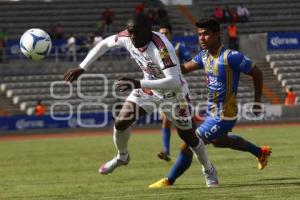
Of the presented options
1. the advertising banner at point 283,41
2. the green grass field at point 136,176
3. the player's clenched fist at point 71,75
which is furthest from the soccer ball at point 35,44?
the advertising banner at point 283,41

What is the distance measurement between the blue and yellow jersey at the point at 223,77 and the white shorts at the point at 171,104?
1.97 feet

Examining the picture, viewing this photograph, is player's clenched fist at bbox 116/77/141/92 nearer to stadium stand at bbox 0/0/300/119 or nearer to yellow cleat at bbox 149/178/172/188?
yellow cleat at bbox 149/178/172/188

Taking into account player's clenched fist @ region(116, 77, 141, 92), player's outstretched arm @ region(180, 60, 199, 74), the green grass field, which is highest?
player's clenched fist @ region(116, 77, 141, 92)

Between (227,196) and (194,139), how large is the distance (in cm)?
155

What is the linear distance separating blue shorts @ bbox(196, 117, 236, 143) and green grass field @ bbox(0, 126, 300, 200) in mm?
689

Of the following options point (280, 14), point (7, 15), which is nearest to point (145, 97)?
point (7, 15)

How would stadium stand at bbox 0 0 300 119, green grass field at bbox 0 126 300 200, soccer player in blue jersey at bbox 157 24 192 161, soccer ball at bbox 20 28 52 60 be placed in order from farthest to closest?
stadium stand at bbox 0 0 300 119, soccer player in blue jersey at bbox 157 24 192 161, soccer ball at bbox 20 28 52 60, green grass field at bbox 0 126 300 200

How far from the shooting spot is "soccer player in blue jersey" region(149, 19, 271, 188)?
37.3 feet

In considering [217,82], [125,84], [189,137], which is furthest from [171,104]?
[125,84]

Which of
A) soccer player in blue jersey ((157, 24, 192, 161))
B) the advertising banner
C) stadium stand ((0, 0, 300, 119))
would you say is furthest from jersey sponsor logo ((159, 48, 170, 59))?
the advertising banner

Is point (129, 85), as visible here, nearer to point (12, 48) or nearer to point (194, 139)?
point (194, 139)

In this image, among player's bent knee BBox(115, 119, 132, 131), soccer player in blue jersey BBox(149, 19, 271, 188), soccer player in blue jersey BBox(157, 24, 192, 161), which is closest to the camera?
player's bent knee BBox(115, 119, 132, 131)

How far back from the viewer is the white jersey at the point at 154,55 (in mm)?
10609

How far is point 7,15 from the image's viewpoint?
3981cm
